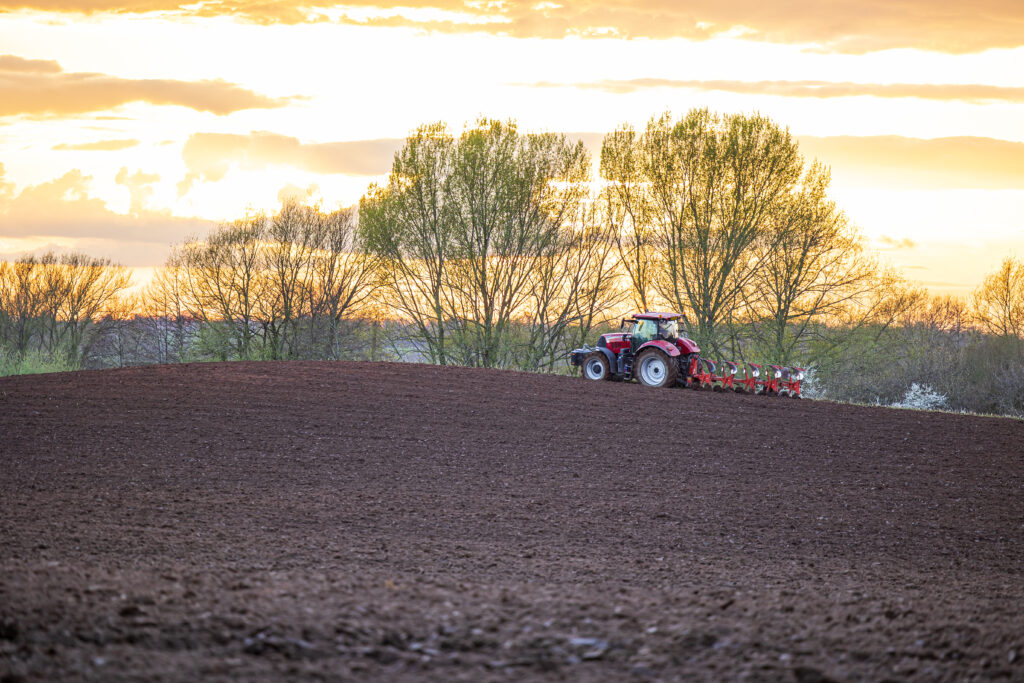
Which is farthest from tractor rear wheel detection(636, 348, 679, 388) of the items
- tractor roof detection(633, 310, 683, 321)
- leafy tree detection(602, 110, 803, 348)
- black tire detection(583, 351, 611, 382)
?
leafy tree detection(602, 110, 803, 348)

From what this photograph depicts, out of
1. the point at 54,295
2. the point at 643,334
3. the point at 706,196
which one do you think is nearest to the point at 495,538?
the point at 643,334

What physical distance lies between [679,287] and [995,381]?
483 inches

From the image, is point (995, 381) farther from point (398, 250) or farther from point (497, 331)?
point (398, 250)

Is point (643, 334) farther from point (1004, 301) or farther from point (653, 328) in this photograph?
point (1004, 301)

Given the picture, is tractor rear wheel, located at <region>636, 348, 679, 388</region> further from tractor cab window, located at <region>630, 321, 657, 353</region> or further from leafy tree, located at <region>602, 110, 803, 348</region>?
Answer: leafy tree, located at <region>602, 110, 803, 348</region>

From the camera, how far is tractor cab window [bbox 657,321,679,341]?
18219 millimetres

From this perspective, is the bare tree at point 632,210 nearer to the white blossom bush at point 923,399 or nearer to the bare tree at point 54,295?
the white blossom bush at point 923,399

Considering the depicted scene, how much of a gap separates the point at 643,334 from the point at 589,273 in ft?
43.9

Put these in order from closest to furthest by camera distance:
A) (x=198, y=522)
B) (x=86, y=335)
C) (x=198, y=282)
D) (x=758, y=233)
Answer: (x=198, y=522)
(x=758, y=233)
(x=198, y=282)
(x=86, y=335)

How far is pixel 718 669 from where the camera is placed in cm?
419

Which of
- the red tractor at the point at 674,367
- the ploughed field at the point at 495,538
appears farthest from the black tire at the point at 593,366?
the ploughed field at the point at 495,538

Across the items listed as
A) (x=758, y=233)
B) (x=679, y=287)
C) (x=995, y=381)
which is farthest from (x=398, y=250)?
(x=995, y=381)

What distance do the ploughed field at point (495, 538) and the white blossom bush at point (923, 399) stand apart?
49.5ft

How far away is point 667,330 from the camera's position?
18391mm
